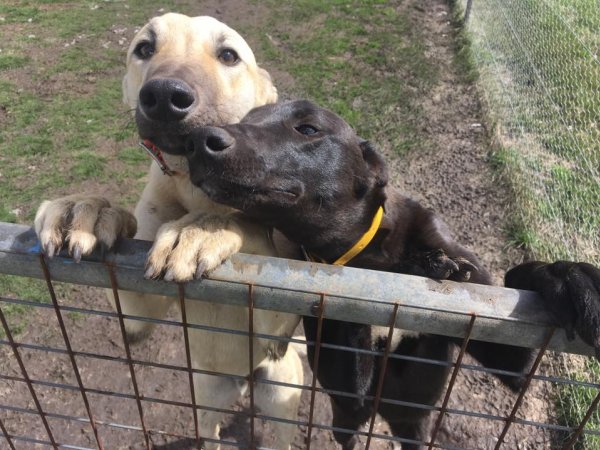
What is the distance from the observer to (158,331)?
3.79 meters

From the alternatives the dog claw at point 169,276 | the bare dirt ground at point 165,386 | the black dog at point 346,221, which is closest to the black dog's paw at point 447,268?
the black dog at point 346,221

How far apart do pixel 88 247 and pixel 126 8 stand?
8516mm

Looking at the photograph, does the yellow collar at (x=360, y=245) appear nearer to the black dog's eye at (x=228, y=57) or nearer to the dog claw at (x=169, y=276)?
the dog claw at (x=169, y=276)

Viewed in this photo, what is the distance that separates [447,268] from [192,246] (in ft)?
3.01

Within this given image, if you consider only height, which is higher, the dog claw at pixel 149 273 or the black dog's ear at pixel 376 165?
the dog claw at pixel 149 273

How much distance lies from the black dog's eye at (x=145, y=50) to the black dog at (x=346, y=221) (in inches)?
28.5

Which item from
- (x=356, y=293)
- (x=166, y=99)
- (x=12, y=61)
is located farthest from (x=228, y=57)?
(x=12, y=61)

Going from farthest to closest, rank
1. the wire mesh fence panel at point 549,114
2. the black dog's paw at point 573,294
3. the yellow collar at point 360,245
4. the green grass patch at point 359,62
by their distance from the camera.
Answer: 1. the green grass patch at point 359,62
2. the wire mesh fence panel at point 549,114
3. the yellow collar at point 360,245
4. the black dog's paw at point 573,294

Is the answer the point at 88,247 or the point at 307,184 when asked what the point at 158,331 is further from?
the point at 88,247

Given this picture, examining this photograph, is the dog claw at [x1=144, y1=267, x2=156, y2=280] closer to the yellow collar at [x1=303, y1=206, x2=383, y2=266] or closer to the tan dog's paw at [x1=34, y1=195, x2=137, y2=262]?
the tan dog's paw at [x1=34, y1=195, x2=137, y2=262]

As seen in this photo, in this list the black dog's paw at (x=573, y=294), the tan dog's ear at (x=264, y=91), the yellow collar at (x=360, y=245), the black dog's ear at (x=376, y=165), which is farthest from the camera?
the tan dog's ear at (x=264, y=91)

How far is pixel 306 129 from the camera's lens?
7.10 ft

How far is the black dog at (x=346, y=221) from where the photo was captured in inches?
65.9

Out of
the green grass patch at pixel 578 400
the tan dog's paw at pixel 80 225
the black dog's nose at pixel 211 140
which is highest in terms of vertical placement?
the black dog's nose at pixel 211 140
